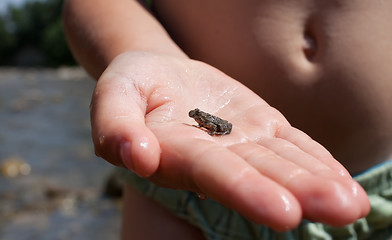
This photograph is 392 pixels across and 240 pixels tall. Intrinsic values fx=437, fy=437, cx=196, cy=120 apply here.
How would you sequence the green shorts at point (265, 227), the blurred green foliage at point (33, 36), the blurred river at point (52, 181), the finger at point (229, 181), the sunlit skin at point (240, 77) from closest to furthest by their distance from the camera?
the finger at point (229, 181)
the sunlit skin at point (240, 77)
the green shorts at point (265, 227)
the blurred river at point (52, 181)
the blurred green foliage at point (33, 36)

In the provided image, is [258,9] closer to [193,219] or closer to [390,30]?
[390,30]

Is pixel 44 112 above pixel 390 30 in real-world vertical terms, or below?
below

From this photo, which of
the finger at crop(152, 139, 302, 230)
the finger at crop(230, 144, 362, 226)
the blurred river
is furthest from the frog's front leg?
the blurred river

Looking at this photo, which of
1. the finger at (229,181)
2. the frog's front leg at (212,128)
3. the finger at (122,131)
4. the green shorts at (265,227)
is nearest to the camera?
the finger at (229,181)

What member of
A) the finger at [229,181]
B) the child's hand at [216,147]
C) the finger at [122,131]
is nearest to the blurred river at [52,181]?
the child's hand at [216,147]

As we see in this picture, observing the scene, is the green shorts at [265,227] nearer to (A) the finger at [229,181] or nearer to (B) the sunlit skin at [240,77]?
(B) the sunlit skin at [240,77]

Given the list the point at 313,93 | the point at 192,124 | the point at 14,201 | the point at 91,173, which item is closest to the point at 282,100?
the point at 313,93

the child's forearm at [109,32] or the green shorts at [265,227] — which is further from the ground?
the child's forearm at [109,32]
